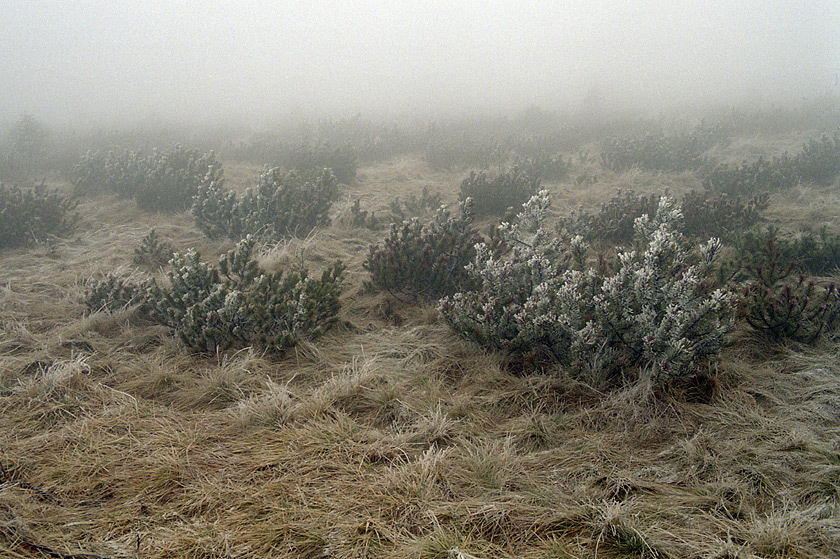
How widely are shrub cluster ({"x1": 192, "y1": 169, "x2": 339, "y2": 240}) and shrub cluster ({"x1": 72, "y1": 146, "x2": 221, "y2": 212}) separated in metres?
0.92

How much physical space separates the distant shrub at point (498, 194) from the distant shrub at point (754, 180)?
3224 mm

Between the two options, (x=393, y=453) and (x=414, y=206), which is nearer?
(x=393, y=453)

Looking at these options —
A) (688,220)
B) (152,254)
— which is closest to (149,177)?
(152,254)

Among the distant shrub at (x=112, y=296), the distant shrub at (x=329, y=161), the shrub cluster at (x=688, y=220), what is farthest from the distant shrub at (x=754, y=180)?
the distant shrub at (x=112, y=296)

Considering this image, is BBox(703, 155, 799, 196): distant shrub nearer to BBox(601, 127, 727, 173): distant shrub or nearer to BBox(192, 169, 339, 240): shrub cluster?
BBox(601, 127, 727, 173): distant shrub

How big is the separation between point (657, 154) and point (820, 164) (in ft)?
8.66

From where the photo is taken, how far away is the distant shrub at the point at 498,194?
7098 mm

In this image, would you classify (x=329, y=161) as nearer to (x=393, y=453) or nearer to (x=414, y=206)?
(x=414, y=206)

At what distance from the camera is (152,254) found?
5.28 meters

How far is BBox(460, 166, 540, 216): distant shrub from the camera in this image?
710 centimetres

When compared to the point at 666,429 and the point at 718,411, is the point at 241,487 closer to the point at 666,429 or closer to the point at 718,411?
the point at 666,429

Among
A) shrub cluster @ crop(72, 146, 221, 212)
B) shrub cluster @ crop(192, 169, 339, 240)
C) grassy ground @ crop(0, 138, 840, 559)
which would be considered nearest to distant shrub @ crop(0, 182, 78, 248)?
shrub cluster @ crop(72, 146, 221, 212)

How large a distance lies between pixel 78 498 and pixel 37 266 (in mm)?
4298

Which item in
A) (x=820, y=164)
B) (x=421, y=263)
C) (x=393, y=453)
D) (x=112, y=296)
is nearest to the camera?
(x=393, y=453)
